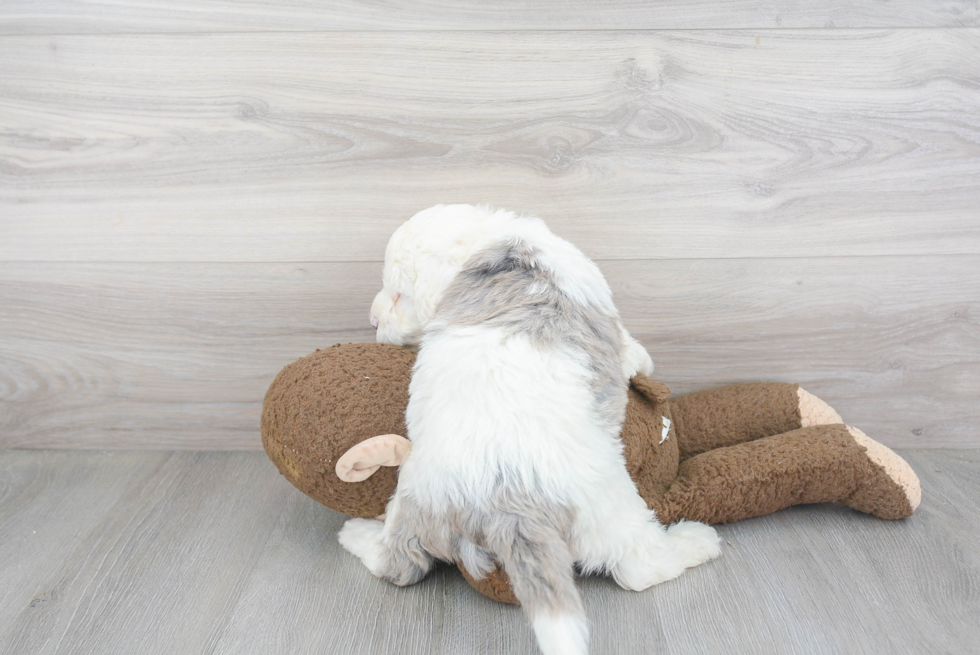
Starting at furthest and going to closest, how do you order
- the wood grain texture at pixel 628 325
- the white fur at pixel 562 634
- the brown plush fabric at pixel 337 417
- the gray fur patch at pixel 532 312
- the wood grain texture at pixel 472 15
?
the wood grain texture at pixel 628 325 → the wood grain texture at pixel 472 15 → the brown plush fabric at pixel 337 417 → the gray fur patch at pixel 532 312 → the white fur at pixel 562 634

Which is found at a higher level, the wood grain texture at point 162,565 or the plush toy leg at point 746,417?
the plush toy leg at point 746,417

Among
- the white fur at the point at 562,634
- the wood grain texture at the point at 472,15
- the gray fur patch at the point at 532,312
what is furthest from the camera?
the wood grain texture at the point at 472,15

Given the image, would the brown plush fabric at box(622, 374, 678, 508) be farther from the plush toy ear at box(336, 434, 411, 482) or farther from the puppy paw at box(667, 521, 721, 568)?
the plush toy ear at box(336, 434, 411, 482)

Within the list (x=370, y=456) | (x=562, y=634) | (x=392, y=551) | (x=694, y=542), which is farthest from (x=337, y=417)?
(x=694, y=542)

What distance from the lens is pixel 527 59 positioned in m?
1.14

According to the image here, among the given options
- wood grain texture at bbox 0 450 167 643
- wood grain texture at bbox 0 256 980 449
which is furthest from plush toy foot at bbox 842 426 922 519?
wood grain texture at bbox 0 450 167 643

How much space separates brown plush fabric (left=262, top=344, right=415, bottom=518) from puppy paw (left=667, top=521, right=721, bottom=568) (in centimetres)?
41

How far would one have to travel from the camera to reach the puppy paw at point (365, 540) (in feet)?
3.19

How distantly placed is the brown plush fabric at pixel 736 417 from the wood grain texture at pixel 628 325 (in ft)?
0.29

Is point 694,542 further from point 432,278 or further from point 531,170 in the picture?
point 531,170

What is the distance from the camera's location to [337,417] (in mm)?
951

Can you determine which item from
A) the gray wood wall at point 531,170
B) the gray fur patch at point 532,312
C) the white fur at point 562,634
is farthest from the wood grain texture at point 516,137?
the white fur at point 562,634

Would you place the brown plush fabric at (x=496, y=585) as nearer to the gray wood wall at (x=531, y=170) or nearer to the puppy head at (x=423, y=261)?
the puppy head at (x=423, y=261)

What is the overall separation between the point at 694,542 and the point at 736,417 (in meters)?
0.28
